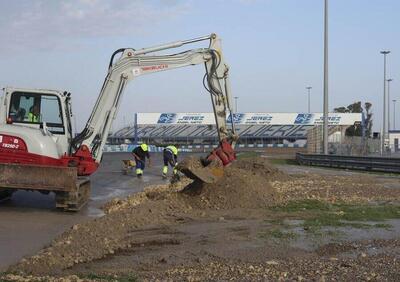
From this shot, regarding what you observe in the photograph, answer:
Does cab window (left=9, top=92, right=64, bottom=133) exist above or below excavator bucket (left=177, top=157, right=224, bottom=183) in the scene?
above

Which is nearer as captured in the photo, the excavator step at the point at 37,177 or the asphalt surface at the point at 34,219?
the asphalt surface at the point at 34,219

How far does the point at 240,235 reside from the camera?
10.4 m

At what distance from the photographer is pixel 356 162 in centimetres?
3416

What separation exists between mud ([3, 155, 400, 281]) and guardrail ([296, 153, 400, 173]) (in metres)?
17.7

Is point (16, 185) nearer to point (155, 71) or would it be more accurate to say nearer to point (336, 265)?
point (155, 71)

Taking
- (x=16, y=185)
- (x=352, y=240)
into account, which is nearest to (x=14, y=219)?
(x=16, y=185)

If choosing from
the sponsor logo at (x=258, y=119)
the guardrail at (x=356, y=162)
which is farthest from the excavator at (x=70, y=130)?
the sponsor logo at (x=258, y=119)

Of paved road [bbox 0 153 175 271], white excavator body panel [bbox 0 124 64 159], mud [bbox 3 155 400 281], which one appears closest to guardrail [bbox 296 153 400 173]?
paved road [bbox 0 153 175 271]

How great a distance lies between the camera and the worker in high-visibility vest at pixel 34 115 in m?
14.7

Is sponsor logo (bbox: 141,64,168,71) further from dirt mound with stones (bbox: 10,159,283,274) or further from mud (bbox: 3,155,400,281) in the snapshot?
mud (bbox: 3,155,400,281)

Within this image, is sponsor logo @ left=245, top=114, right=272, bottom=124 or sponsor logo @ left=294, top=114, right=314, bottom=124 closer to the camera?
sponsor logo @ left=245, top=114, right=272, bottom=124

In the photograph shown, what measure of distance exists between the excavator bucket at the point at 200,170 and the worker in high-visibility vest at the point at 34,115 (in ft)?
12.6

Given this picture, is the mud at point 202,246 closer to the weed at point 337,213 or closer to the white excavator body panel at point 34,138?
the weed at point 337,213

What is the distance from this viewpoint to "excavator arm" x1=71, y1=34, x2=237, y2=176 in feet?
50.8
